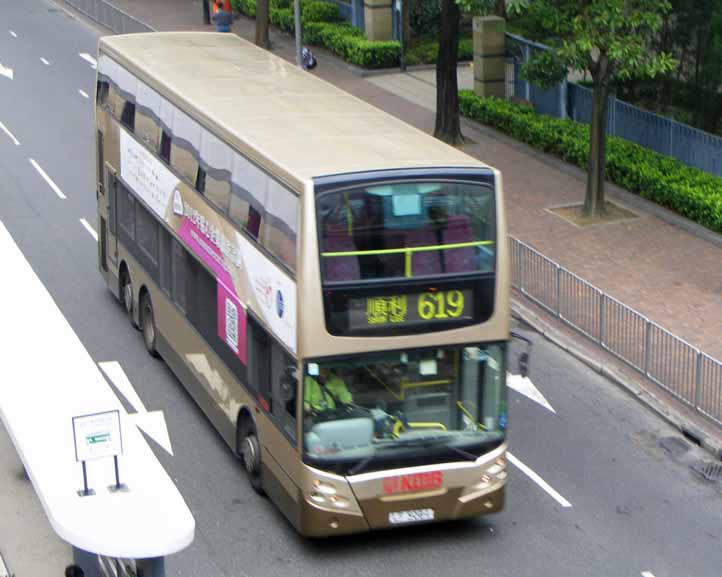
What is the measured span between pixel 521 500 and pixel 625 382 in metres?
3.92

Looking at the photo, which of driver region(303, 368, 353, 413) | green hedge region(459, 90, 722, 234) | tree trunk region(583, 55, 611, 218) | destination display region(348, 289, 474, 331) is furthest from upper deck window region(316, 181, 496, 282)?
green hedge region(459, 90, 722, 234)

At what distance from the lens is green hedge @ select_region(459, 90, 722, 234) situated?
25203 millimetres

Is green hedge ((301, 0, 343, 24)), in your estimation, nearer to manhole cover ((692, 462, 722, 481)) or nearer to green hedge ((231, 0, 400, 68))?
green hedge ((231, 0, 400, 68))

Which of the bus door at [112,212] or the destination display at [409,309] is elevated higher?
the destination display at [409,309]

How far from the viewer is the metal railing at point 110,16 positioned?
137 feet

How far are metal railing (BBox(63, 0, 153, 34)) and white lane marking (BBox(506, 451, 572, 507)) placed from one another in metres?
26.8

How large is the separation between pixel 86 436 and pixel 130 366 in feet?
34.4

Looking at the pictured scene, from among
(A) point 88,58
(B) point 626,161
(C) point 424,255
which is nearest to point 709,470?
(C) point 424,255

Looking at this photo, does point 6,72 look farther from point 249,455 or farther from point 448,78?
point 249,455

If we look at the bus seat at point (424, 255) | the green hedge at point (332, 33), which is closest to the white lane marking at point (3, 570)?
the bus seat at point (424, 255)

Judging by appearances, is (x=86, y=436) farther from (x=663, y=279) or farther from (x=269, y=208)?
(x=663, y=279)

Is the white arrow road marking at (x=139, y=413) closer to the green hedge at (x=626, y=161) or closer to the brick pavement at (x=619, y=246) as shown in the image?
the brick pavement at (x=619, y=246)

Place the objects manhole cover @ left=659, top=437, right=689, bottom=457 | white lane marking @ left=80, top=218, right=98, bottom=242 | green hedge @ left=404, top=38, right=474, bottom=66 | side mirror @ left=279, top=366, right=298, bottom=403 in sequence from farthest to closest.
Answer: green hedge @ left=404, top=38, right=474, bottom=66 → white lane marking @ left=80, top=218, right=98, bottom=242 → manhole cover @ left=659, top=437, right=689, bottom=457 → side mirror @ left=279, top=366, right=298, bottom=403

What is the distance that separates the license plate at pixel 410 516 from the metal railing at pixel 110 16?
2895cm
